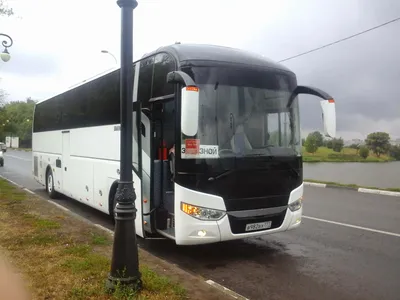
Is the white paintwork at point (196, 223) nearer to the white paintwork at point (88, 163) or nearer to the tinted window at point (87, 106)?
the white paintwork at point (88, 163)

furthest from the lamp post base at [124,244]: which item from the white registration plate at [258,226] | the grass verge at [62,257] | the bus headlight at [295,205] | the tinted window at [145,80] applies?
the bus headlight at [295,205]

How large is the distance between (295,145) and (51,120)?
944 centimetres

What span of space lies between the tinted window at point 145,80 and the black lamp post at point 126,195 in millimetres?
2255

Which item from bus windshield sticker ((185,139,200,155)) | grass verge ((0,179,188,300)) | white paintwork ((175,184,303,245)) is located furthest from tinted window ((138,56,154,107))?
grass verge ((0,179,188,300))

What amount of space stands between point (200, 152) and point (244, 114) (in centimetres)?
95

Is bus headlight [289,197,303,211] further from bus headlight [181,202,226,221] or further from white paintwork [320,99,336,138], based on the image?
bus headlight [181,202,226,221]

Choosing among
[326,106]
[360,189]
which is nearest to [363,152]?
[360,189]

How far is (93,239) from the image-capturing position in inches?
268

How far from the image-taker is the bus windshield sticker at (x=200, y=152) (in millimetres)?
5707

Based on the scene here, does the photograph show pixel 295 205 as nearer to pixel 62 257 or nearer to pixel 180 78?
pixel 180 78

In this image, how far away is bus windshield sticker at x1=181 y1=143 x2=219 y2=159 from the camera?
5.71 m

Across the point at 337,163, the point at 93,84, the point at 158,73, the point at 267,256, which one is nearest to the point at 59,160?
the point at 93,84

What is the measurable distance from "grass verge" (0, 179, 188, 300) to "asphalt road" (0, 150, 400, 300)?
1091 millimetres

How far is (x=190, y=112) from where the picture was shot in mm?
4848
